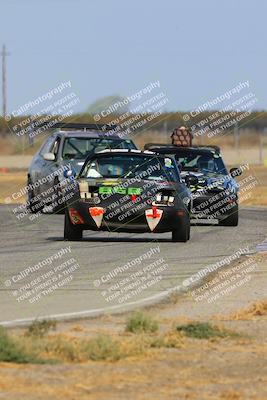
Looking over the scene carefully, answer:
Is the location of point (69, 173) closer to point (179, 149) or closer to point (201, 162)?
point (179, 149)

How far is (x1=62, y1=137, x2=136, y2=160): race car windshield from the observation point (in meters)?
30.8

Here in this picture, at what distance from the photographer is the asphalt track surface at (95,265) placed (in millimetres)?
14188

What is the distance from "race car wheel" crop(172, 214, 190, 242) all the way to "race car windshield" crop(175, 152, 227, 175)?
5677 mm

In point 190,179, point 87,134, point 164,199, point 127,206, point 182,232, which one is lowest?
point 190,179

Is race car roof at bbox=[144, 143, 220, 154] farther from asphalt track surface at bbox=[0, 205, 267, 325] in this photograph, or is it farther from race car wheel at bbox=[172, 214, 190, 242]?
race car wheel at bbox=[172, 214, 190, 242]

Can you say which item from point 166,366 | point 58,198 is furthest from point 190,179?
point 166,366

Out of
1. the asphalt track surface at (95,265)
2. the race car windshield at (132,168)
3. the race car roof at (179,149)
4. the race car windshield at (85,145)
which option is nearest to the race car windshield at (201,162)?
the race car roof at (179,149)

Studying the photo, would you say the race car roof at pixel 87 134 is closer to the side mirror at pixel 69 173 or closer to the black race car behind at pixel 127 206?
the side mirror at pixel 69 173

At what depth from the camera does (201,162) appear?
28406mm

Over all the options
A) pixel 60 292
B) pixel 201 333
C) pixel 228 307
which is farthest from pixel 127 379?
pixel 60 292

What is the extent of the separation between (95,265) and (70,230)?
4.03 m

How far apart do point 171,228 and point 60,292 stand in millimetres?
7014

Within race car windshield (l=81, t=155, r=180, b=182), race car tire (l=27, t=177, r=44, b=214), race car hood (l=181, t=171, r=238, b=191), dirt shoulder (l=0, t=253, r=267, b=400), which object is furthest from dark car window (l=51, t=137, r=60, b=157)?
dirt shoulder (l=0, t=253, r=267, b=400)

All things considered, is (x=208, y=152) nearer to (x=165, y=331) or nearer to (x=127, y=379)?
(x=165, y=331)
